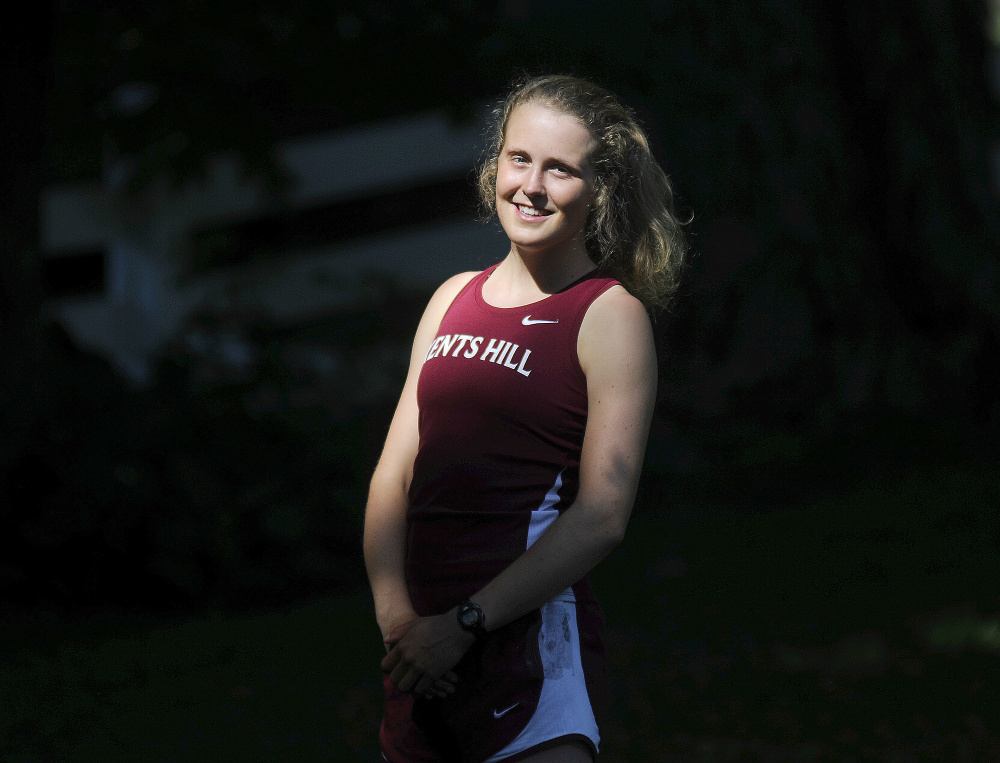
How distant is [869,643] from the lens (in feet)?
19.2

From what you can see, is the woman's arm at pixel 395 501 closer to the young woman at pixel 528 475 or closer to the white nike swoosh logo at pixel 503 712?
the young woman at pixel 528 475

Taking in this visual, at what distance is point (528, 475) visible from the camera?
6.94 feet

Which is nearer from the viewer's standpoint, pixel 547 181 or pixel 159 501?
pixel 547 181

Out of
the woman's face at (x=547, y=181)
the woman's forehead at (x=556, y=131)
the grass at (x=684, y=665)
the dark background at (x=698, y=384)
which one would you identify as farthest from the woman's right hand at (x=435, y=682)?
the grass at (x=684, y=665)

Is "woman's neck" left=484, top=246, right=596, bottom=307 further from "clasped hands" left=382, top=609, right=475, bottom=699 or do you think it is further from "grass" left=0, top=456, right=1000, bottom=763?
"grass" left=0, top=456, right=1000, bottom=763

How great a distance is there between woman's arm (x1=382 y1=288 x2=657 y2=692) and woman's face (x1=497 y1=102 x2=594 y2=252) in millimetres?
197

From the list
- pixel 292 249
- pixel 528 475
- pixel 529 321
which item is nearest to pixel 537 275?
pixel 529 321

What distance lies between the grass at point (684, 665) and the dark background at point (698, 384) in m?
0.03

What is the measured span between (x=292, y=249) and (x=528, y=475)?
57.9 ft

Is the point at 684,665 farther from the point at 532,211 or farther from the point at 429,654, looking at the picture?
the point at 532,211

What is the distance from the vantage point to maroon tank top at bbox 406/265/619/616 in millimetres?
2107

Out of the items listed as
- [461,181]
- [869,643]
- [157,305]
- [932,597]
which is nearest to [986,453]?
[932,597]

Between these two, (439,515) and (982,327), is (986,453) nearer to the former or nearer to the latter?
(982,327)

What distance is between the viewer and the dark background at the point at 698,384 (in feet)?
19.5
